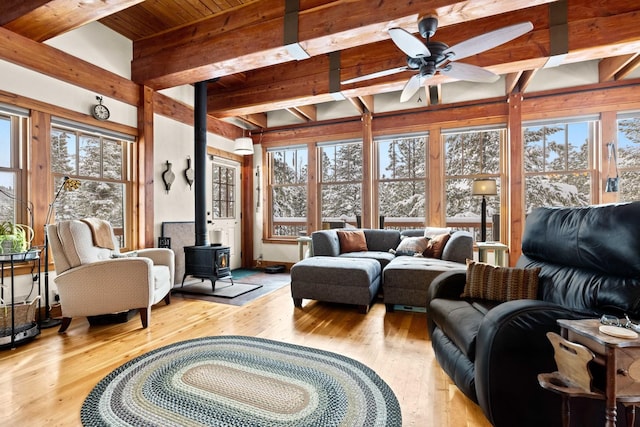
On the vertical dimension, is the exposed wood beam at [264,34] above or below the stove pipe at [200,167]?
above

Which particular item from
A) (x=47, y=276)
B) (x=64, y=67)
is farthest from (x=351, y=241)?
(x=64, y=67)

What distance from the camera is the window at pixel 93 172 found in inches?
130

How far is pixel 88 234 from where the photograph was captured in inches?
116

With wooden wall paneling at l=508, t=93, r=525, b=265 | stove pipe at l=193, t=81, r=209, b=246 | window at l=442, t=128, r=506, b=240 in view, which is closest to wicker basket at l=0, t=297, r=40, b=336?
stove pipe at l=193, t=81, r=209, b=246

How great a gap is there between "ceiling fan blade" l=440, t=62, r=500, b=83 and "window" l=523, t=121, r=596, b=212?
253 cm

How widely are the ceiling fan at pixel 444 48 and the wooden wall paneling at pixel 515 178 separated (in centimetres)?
227

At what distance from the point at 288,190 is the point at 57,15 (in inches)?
161

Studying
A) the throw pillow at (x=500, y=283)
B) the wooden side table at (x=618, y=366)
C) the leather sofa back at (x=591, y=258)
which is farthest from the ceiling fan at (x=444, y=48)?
the wooden side table at (x=618, y=366)

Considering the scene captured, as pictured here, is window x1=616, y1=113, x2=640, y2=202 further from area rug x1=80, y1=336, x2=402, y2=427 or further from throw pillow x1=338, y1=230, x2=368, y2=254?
area rug x1=80, y1=336, x2=402, y2=427

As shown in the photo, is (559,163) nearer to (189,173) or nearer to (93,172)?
(189,173)

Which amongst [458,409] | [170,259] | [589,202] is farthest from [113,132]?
[589,202]

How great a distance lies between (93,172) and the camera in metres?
3.65

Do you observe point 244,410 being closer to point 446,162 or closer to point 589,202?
point 446,162

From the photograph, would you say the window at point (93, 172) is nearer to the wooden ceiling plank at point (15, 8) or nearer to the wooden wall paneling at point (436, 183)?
the wooden ceiling plank at point (15, 8)
